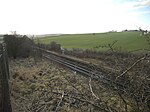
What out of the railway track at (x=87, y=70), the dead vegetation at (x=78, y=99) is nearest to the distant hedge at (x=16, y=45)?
the railway track at (x=87, y=70)

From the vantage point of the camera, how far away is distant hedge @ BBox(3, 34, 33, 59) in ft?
122

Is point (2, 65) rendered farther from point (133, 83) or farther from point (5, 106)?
point (133, 83)

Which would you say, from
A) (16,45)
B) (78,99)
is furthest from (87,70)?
→ (78,99)

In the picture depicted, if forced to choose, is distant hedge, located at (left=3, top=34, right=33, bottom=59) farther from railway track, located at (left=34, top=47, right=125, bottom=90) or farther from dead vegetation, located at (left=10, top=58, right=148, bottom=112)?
dead vegetation, located at (left=10, top=58, right=148, bottom=112)

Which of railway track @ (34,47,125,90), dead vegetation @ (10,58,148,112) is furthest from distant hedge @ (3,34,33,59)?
dead vegetation @ (10,58,148,112)

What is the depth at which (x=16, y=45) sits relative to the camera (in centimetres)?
3781

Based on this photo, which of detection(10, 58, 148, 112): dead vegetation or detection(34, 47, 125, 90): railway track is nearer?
detection(10, 58, 148, 112): dead vegetation

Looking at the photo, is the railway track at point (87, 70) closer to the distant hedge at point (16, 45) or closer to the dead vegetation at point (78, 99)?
the dead vegetation at point (78, 99)

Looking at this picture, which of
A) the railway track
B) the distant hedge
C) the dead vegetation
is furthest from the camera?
the distant hedge

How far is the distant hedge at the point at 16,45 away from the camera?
37125 mm

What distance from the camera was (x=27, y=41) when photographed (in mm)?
39844

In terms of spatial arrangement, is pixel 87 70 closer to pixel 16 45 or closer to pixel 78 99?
pixel 16 45

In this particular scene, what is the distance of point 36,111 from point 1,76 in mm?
6631

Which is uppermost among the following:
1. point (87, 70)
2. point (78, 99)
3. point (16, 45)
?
point (78, 99)
